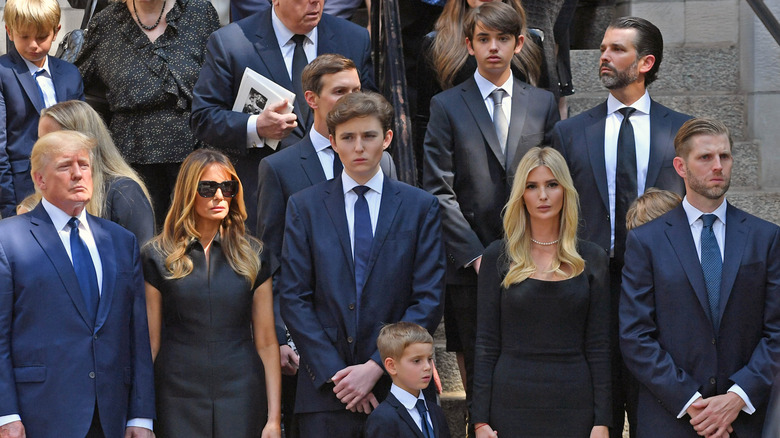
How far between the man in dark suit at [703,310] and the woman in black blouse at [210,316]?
4.77 ft

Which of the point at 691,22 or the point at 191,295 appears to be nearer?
the point at 191,295

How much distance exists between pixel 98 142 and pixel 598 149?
215 centimetres

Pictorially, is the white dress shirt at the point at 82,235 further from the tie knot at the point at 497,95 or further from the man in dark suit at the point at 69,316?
the tie knot at the point at 497,95

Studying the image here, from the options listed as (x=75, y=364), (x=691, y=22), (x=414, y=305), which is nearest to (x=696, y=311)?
(x=414, y=305)

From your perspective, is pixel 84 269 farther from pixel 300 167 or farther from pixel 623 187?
pixel 623 187

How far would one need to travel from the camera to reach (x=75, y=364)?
4.28 m

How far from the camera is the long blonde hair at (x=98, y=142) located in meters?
4.86

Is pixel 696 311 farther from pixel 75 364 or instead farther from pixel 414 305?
pixel 75 364

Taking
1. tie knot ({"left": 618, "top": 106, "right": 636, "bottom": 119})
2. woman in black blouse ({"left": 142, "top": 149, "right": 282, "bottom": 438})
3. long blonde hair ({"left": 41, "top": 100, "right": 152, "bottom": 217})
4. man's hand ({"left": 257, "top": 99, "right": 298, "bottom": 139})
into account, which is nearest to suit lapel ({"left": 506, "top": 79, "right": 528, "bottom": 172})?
tie knot ({"left": 618, "top": 106, "right": 636, "bottom": 119})

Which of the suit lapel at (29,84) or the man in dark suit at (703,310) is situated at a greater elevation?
the suit lapel at (29,84)

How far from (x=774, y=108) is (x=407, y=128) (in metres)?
2.46

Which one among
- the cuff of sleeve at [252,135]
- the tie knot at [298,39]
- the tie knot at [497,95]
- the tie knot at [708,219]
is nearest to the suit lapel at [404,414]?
the tie knot at [708,219]

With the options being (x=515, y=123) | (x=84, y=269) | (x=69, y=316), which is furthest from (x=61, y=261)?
(x=515, y=123)

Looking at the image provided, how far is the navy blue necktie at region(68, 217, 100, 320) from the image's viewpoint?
14.3 ft
